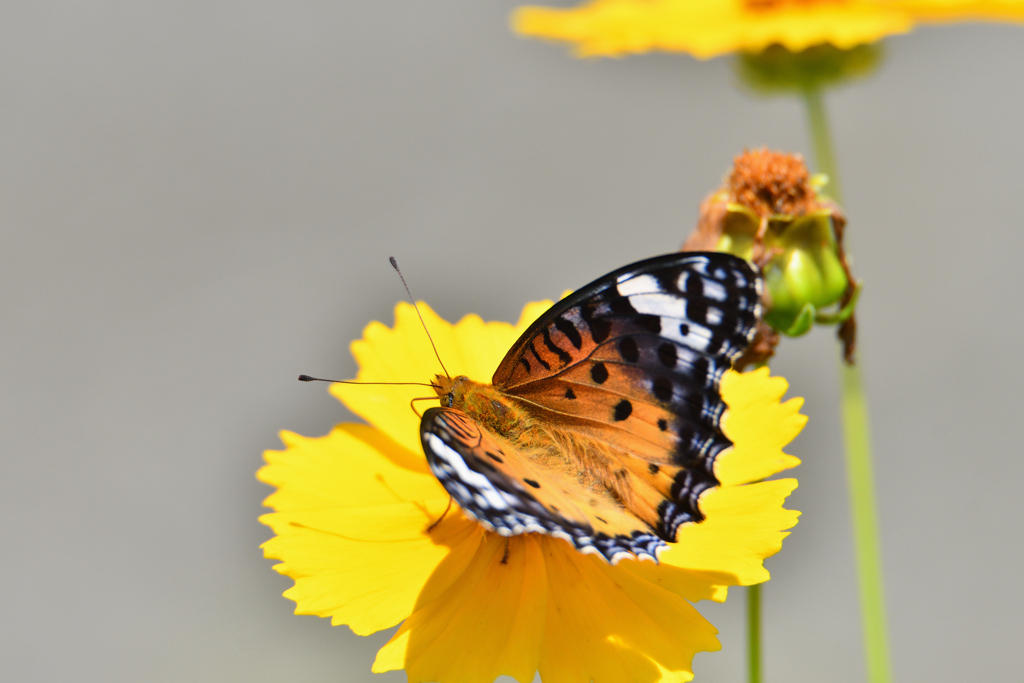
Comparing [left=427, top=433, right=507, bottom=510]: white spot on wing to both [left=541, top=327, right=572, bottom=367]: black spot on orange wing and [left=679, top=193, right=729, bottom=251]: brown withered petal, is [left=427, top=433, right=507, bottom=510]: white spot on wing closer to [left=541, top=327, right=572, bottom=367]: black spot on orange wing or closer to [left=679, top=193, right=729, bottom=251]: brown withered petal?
[left=541, top=327, right=572, bottom=367]: black spot on orange wing

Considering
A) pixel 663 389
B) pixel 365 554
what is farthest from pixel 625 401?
pixel 365 554

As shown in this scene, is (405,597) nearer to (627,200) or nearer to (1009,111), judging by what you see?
(627,200)

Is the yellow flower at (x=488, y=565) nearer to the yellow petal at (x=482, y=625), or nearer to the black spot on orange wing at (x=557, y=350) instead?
the yellow petal at (x=482, y=625)

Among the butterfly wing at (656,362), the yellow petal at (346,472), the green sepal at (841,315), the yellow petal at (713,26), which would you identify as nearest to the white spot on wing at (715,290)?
the butterfly wing at (656,362)

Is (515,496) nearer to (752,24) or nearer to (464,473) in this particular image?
(464,473)

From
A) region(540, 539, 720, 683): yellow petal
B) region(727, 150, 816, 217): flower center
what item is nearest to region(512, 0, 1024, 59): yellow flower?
region(727, 150, 816, 217): flower center
